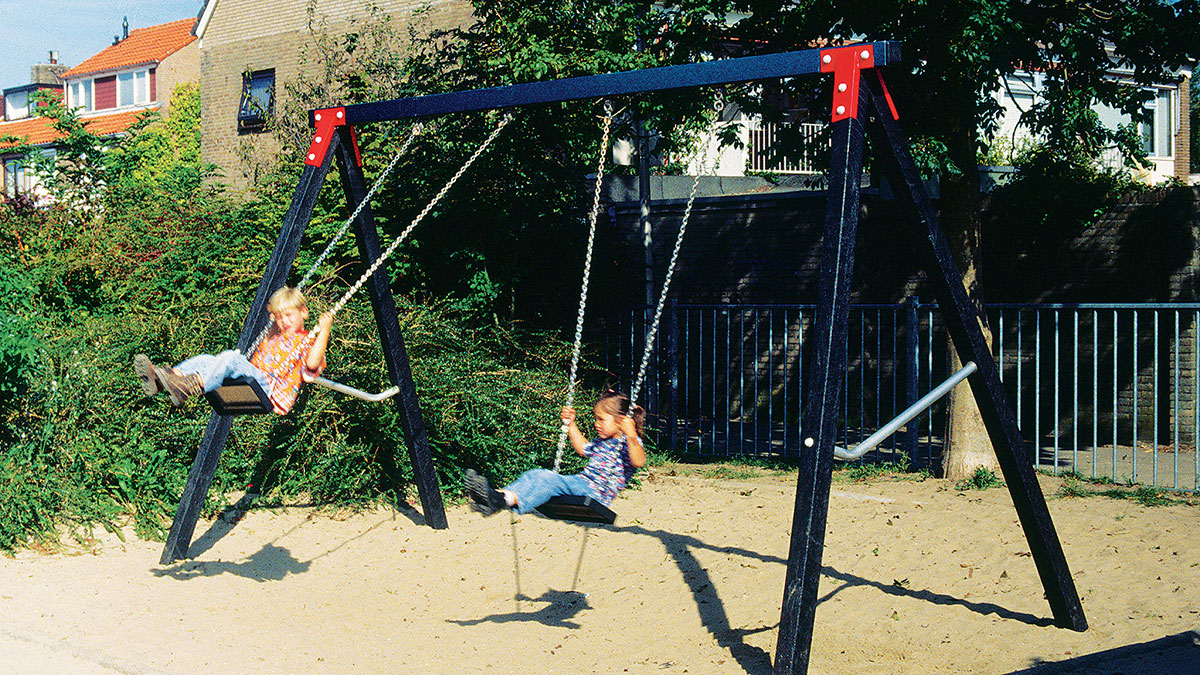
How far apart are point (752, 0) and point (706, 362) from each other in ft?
19.8

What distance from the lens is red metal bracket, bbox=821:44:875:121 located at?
4629mm

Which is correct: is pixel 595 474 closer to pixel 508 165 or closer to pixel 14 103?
pixel 508 165

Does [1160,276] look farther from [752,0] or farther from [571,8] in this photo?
[571,8]

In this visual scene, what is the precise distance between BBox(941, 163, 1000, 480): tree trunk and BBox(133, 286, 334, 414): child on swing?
5.34 meters

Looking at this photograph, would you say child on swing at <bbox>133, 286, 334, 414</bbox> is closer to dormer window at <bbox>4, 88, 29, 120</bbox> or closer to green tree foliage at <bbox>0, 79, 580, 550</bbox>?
green tree foliage at <bbox>0, 79, 580, 550</bbox>

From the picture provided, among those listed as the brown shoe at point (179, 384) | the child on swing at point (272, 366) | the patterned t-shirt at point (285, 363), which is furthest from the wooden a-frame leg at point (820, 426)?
the brown shoe at point (179, 384)

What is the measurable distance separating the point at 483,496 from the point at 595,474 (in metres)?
0.60

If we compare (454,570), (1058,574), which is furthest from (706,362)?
(1058,574)

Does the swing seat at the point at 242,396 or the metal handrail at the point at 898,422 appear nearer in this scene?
the metal handrail at the point at 898,422

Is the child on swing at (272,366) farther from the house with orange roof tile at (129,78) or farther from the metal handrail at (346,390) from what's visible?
the house with orange roof tile at (129,78)

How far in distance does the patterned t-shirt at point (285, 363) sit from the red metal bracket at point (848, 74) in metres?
3.03

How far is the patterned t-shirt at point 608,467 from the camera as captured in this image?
520 cm

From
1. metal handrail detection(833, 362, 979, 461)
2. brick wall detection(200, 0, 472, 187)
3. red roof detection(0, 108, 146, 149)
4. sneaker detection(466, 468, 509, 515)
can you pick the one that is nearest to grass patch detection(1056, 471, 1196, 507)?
metal handrail detection(833, 362, 979, 461)

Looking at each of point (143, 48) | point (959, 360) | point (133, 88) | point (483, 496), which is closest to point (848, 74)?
point (483, 496)
